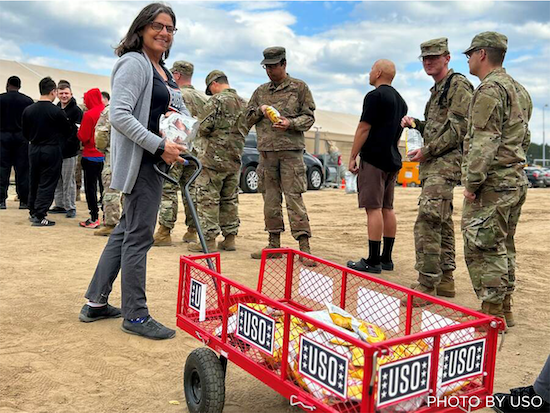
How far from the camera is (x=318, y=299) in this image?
10.9 feet

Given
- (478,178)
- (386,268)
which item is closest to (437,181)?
(478,178)

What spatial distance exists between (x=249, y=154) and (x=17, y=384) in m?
13.0

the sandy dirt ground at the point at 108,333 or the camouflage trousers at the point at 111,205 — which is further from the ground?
the camouflage trousers at the point at 111,205

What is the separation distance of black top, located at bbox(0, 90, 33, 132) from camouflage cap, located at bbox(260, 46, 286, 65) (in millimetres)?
5207

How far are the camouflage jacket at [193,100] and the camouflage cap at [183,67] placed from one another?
21 centimetres

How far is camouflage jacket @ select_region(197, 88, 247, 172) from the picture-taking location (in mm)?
6516

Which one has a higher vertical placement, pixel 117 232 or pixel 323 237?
pixel 117 232

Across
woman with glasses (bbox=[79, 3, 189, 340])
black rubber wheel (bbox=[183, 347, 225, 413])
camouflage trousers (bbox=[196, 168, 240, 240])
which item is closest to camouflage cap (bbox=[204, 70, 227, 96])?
camouflage trousers (bbox=[196, 168, 240, 240])

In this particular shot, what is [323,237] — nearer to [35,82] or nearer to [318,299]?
[318,299]

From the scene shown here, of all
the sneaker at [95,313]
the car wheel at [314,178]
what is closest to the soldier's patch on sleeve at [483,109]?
the sneaker at [95,313]

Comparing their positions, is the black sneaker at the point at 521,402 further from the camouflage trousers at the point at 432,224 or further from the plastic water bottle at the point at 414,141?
the plastic water bottle at the point at 414,141

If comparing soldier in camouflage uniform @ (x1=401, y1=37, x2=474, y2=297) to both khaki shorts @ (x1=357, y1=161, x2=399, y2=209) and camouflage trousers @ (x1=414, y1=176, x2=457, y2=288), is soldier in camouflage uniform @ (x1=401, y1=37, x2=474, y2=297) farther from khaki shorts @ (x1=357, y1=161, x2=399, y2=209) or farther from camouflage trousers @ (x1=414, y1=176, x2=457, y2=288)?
khaki shorts @ (x1=357, y1=161, x2=399, y2=209)

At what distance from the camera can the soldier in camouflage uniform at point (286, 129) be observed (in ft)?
20.1

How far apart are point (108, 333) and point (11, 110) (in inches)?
267
